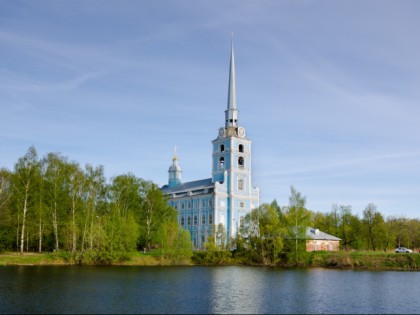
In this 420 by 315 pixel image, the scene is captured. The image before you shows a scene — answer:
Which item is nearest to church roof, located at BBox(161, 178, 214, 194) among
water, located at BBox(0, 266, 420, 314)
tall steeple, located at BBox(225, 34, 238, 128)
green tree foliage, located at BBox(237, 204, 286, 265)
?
tall steeple, located at BBox(225, 34, 238, 128)

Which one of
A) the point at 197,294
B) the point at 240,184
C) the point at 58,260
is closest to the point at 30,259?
the point at 58,260

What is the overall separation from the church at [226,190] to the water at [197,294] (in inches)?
1978

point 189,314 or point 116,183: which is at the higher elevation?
point 116,183

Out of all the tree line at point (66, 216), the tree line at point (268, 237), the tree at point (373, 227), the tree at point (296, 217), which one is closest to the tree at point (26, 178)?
the tree line at point (66, 216)

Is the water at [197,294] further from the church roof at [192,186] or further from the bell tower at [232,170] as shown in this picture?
the church roof at [192,186]

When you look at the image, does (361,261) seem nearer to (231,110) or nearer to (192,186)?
(231,110)

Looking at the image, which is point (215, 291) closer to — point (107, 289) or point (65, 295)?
point (107, 289)

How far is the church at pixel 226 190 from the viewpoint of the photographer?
97.1 meters

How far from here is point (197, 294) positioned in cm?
3447

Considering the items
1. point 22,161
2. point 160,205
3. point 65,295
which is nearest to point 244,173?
point 160,205

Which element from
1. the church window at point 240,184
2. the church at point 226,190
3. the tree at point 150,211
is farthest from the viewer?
the church window at point 240,184

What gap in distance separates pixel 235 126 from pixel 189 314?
78062 millimetres

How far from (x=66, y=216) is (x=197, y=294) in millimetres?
37238

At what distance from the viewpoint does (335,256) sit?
227ft
